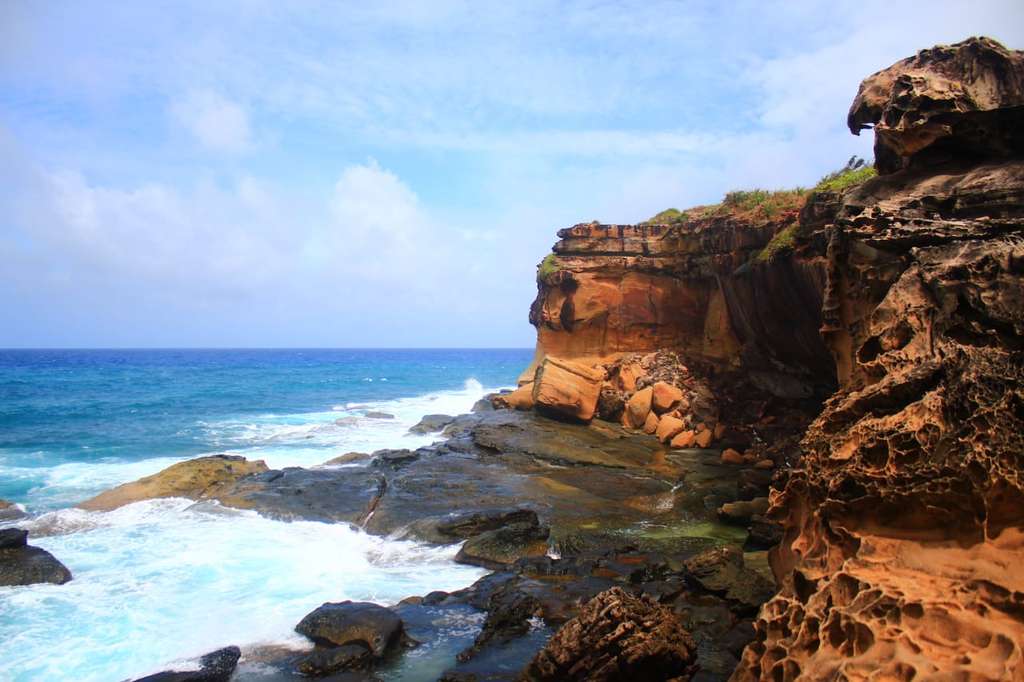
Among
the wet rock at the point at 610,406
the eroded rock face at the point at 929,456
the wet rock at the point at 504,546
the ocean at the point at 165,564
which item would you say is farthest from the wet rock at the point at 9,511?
the wet rock at the point at 610,406

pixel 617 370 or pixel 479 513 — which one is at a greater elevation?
pixel 617 370

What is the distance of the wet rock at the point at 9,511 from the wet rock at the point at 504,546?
10.9m

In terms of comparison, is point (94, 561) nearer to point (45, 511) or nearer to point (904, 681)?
point (45, 511)

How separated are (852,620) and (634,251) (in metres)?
24.0

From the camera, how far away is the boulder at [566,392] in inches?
943

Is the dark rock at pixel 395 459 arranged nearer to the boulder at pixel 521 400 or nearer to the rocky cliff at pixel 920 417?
the boulder at pixel 521 400

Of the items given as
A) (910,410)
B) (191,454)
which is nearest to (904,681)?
(910,410)

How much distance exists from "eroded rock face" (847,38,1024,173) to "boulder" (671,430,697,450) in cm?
1351

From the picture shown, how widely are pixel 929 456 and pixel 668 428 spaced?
17.6 meters

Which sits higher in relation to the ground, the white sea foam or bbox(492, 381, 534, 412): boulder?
bbox(492, 381, 534, 412): boulder

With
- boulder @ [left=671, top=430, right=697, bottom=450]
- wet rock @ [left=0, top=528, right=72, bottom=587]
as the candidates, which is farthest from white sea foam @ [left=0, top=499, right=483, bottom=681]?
boulder @ [left=671, top=430, right=697, bottom=450]

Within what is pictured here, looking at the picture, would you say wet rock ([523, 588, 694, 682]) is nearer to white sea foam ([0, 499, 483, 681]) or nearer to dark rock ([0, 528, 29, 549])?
white sea foam ([0, 499, 483, 681])

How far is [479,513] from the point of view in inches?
552

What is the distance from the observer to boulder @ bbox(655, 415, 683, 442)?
2255 centimetres
